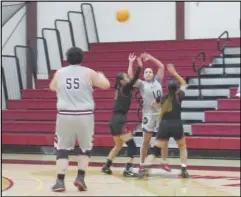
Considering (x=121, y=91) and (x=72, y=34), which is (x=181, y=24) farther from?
(x=121, y=91)

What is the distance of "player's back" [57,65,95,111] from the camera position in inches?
303

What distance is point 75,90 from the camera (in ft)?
25.3

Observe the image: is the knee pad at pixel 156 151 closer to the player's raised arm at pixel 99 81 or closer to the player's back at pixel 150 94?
the player's back at pixel 150 94

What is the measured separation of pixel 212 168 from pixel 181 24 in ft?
28.4

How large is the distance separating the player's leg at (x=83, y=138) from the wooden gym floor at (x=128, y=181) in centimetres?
18

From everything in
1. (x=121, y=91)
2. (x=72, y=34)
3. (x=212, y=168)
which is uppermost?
(x=72, y=34)

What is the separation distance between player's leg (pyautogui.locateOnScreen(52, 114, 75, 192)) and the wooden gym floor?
0.56 ft

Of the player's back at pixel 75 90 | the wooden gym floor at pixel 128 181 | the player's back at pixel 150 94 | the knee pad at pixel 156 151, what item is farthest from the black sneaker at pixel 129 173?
the player's back at pixel 75 90

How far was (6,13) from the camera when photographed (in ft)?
58.0

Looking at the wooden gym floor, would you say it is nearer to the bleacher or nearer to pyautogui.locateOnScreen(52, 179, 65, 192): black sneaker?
pyautogui.locateOnScreen(52, 179, 65, 192): black sneaker

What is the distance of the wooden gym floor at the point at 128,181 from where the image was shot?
25.4 feet

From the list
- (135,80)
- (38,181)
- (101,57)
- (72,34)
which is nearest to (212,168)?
(135,80)

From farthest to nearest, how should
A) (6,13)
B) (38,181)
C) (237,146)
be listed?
1. (6,13)
2. (237,146)
3. (38,181)

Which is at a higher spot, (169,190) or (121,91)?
(121,91)
